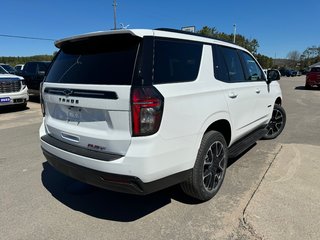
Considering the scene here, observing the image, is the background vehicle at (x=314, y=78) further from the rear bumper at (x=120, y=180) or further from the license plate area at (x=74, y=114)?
the license plate area at (x=74, y=114)

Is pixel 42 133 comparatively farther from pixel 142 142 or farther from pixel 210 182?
pixel 210 182

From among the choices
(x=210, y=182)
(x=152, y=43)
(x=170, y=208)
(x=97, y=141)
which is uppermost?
(x=152, y=43)

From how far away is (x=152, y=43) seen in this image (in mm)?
2857

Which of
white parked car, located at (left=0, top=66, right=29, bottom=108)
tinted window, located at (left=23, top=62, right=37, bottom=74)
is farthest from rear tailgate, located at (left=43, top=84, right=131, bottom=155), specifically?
tinted window, located at (left=23, top=62, right=37, bottom=74)

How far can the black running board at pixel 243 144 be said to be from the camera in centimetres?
426

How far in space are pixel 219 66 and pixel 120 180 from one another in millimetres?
2007

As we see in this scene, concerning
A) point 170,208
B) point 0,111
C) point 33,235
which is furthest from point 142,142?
point 0,111

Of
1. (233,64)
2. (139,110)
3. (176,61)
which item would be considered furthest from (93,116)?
(233,64)

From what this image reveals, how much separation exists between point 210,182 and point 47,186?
226cm

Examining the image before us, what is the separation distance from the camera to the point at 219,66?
382 cm

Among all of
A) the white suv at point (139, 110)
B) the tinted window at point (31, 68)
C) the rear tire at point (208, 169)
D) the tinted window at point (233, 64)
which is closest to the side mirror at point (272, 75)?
the tinted window at point (233, 64)

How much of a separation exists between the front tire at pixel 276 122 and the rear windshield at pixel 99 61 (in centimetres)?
464

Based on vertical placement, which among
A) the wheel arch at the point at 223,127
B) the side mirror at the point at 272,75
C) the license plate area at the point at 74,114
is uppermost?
→ the side mirror at the point at 272,75

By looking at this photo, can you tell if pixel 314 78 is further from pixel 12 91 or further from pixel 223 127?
pixel 223 127
